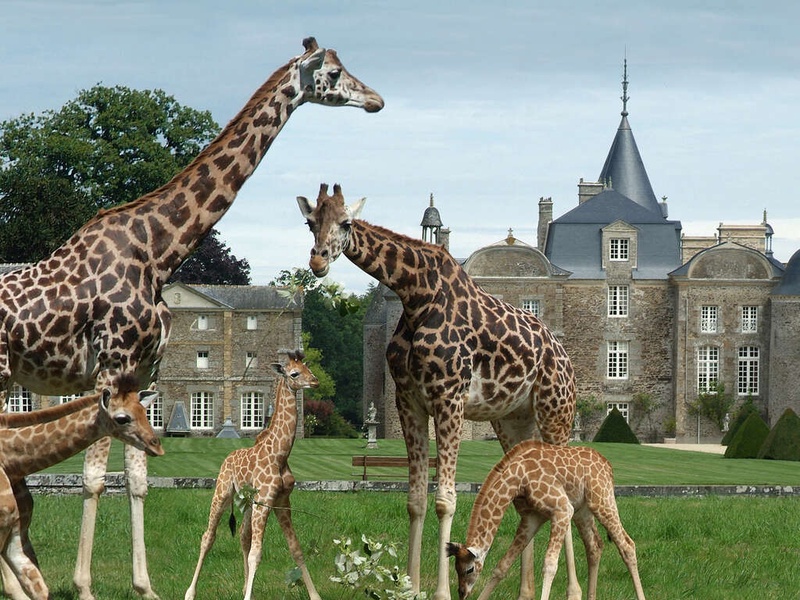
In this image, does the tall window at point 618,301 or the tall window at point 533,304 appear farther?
the tall window at point 618,301

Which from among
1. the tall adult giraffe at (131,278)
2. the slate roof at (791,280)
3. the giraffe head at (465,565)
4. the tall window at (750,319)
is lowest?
the giraffe head at (465,565)

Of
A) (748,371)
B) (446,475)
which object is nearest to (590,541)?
(446,475)

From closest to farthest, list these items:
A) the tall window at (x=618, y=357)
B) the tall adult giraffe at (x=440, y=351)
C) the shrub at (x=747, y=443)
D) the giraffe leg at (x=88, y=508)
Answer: the tall adult giraffe at (x=440, y=351), the giraffe leg at (x=88, y=508), the shrub at (x=747, y=443), the tall window at (x=618, y=357)

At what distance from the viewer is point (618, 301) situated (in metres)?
58.2

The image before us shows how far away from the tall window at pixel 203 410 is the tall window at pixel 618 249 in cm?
1929

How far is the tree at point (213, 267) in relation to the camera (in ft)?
196

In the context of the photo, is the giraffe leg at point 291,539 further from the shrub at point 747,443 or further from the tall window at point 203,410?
the tall window at point 203,410

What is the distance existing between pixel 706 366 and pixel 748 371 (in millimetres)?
1881

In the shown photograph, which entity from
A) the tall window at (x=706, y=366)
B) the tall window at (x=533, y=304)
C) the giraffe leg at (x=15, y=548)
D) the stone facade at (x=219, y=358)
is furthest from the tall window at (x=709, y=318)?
the giraffe leg at (x=15, y=548)

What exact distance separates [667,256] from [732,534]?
45449 mm

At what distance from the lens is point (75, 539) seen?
13.8 metres

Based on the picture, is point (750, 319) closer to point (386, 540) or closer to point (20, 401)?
point (20, 401)

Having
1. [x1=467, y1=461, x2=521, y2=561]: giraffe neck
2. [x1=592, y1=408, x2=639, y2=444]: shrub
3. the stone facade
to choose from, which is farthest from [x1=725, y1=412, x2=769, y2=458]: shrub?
[x1=467, y1=461, x2=521, y2=561]: giraffe neck

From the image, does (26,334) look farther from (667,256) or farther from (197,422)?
(667,256)
